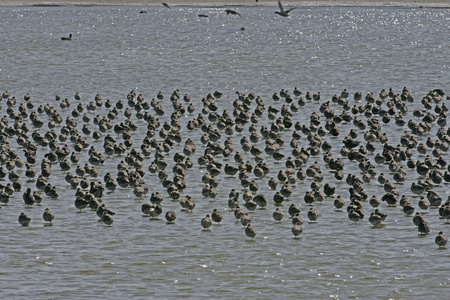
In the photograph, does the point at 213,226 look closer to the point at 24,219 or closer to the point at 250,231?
the point at 250,231

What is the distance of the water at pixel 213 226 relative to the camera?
20859 mm

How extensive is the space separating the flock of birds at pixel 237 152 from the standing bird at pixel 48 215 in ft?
0.20

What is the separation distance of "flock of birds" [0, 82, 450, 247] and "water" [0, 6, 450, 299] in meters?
0.33

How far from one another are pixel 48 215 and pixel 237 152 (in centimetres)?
967

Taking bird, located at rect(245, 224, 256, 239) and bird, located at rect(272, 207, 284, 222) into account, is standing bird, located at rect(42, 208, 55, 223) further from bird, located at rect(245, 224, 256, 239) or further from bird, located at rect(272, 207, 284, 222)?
bird, located at rect(272, 207, 284, 222)

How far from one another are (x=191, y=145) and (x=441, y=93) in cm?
1797

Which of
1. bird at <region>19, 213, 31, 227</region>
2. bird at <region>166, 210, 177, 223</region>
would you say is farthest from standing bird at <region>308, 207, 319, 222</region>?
bird at <region>19, 213, 31, 227</region>

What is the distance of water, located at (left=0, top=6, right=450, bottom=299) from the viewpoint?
20859mm

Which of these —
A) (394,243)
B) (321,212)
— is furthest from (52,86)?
(394,243)

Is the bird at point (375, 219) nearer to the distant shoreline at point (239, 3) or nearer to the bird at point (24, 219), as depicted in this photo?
the bird at point (24, 219)

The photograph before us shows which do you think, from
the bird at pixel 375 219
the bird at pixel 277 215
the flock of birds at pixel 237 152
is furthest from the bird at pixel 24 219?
the bird at pixel 375 219

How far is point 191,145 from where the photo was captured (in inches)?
1352

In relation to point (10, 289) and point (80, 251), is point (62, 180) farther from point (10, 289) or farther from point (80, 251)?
point (10, 289)

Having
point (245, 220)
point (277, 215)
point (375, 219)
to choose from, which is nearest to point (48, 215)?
point (245, 220)
